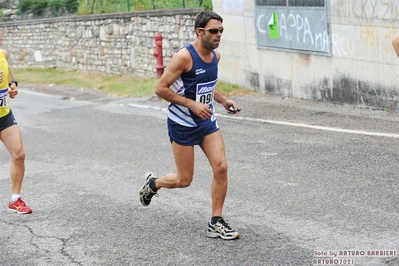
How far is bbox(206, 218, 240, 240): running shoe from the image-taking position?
645cm

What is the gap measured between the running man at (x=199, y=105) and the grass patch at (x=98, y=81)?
9.42m

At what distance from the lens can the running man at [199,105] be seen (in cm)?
649

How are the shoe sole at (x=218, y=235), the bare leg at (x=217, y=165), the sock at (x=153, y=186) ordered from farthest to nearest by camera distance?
the sock at (x=153, y=186) → the bare leg at (x=217, y=165) → the shoe sole at (x=218, y=235)

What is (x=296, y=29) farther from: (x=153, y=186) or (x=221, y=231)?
(x=221, y=231)

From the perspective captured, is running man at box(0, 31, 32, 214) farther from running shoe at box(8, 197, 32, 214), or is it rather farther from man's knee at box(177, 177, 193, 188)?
man's knee at box(177, 177, 193, 188)

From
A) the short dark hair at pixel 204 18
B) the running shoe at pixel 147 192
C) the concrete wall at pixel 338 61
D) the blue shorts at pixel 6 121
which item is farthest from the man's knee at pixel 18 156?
the concrete wall at pixel 338 61

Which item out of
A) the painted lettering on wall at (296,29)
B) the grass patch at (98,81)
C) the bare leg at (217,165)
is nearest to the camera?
the bare leg at (217,165)

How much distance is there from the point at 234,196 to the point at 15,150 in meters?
2.26

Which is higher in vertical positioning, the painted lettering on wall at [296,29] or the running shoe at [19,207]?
the painted lettering on wall at [296,29]

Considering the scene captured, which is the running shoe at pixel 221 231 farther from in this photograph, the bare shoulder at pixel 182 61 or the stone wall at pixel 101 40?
the stone wall at pixel 101 40

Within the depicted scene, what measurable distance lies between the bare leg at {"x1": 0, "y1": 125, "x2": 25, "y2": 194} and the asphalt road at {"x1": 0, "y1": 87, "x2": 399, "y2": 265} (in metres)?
0.35

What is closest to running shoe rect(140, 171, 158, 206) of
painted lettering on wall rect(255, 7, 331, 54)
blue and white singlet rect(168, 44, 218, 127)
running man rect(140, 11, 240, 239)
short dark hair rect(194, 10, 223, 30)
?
running man rect(140, 11, 240, 239)

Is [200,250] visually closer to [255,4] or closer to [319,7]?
[319,7]

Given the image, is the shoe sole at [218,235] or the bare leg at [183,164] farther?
the bare leg at [183,164]
